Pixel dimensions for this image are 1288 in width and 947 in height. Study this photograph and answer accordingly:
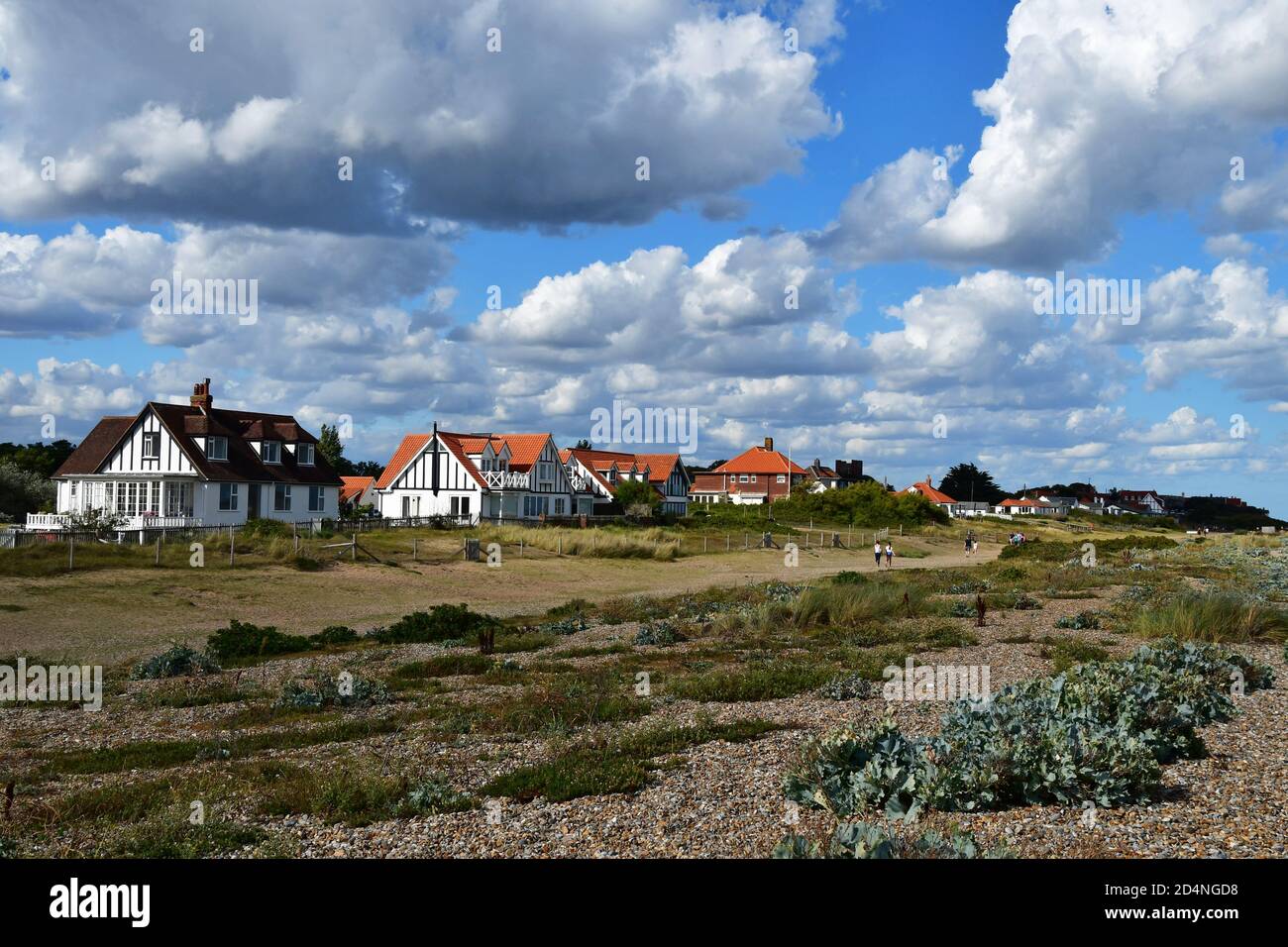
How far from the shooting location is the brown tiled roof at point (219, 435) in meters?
47.3

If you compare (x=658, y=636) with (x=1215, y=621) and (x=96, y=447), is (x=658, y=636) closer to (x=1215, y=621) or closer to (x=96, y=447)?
(x=1215, y=621)

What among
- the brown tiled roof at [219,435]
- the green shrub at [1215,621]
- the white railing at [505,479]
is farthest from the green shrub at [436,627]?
the white railing at [505,479]

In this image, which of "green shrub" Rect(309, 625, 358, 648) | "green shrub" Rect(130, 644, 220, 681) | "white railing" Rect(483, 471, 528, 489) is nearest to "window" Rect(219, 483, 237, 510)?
"white railing" Rect(483, 471, 528, 489)

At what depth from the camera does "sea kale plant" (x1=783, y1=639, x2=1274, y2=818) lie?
7.48m

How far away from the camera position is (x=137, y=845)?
708 centimetres

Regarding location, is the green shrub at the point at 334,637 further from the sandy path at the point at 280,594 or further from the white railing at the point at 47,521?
the white railing at the point at 47,521

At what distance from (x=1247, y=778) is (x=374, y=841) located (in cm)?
689

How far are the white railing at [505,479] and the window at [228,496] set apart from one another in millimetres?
19052

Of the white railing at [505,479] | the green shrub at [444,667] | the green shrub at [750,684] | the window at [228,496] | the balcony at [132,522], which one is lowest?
the green shrub at [444,667]

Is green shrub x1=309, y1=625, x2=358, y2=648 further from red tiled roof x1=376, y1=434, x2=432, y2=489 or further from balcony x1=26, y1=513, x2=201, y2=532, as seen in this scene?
red tiled roof x1=376, y1=434, x2=432, y2=489
